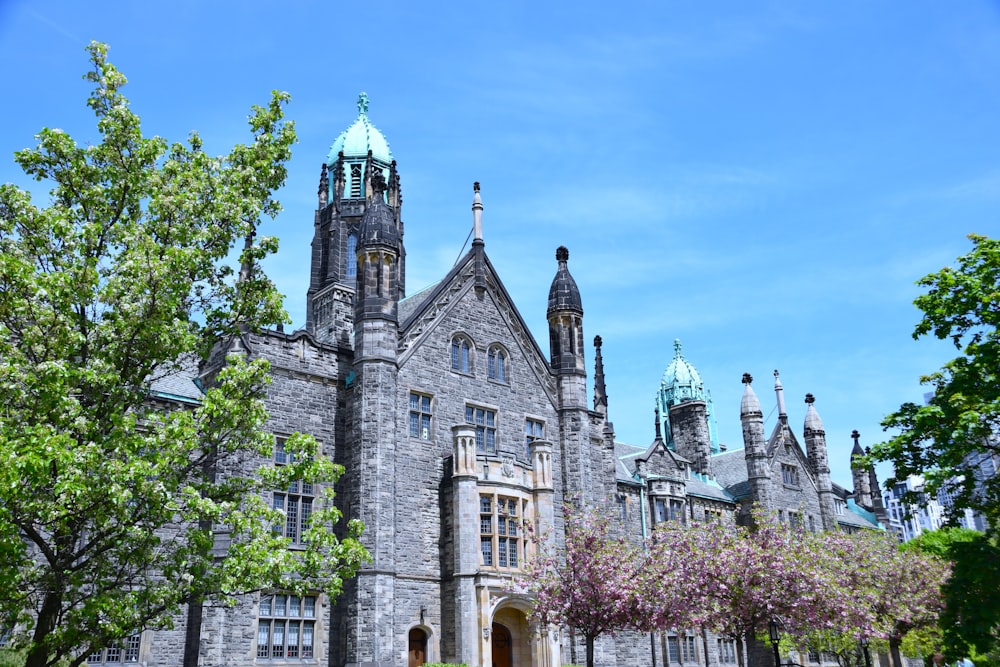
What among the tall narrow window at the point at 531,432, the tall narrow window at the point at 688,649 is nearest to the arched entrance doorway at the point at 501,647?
the tall narrow window at the point at 531,432

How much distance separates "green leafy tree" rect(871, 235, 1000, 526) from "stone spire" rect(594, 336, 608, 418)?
19.8m

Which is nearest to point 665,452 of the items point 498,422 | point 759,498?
point 759,498

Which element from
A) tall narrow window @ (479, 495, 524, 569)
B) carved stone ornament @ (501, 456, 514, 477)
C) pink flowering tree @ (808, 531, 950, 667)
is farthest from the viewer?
pink flowering tree @ (808, 531, 950, 667)

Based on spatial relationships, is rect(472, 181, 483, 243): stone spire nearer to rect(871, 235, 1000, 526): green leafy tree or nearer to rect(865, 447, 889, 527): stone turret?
rect(871, 235, 1000, 526): green leafy tree

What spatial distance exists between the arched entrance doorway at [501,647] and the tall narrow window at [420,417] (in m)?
7.62

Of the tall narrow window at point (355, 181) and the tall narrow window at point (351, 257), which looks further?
the tall narrow window at point (355, 181)

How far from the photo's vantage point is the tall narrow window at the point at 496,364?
35000mm

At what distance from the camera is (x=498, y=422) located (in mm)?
34281

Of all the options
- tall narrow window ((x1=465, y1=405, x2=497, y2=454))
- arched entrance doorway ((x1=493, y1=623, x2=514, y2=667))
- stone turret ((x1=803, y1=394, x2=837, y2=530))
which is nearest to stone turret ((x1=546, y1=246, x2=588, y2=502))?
tall narrow window ((x1=465, y1=405, x2=497, y2=454))

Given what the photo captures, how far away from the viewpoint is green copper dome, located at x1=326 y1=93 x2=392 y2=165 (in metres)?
47.8

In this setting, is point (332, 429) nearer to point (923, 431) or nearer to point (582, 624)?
point (582, 624)

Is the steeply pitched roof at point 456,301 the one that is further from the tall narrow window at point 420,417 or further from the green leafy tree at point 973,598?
the green leafy tree at point 973,598

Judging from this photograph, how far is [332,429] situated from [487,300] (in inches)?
368

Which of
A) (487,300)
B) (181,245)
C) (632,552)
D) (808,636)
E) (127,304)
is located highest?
(487,300)
